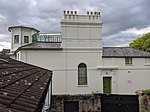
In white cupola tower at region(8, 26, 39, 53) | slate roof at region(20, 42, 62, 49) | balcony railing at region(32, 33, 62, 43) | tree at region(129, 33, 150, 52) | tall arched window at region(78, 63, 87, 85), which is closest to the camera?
slate roof at region(20, 42, 62, 49)

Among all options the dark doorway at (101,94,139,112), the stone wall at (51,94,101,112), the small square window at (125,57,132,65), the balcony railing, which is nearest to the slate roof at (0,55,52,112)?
the stone wall at (51,94,101,112)

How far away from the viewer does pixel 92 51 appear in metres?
20.5

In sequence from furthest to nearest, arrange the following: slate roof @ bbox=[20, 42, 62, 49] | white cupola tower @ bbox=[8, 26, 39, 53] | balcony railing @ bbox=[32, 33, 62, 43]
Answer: white cupola tower @ bbox=[8, 26, 39, 53] → balcony railing @ bbox=[32, 33, 62, 43] → slate roof @ bbox=[20, 42, 62, 49]

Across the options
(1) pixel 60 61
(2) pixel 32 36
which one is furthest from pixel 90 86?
(2) pixel 32 36

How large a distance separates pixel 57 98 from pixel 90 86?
7.05 meters

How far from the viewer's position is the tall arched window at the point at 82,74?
66.8 feet

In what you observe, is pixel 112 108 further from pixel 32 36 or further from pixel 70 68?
pixel 32 36

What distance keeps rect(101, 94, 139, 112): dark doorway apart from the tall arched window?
20.6 feet

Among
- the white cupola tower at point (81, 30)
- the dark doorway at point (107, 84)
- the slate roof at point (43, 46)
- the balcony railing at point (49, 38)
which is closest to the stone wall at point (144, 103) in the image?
the dark doorway at point (107, 84)

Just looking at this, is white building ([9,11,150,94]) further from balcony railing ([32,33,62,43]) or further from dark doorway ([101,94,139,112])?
dark doorway ([101,94,139,112])

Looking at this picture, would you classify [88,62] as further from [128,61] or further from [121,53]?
[128,61]

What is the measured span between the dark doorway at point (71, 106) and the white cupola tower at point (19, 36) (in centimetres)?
1304

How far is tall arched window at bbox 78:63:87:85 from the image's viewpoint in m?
20.4

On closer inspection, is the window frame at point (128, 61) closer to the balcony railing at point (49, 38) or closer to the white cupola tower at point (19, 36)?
the balcony railing at point (49, 38)
